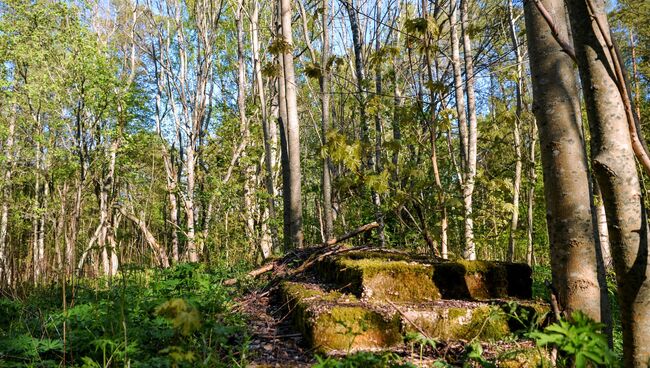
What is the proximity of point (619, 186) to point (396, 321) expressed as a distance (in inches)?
62.4

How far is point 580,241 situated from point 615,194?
638 mm

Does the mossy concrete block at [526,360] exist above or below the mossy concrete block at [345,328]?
below

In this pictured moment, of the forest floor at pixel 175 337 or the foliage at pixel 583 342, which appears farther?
the forest floor at pixel 175 337

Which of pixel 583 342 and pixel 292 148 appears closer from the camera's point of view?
pixel 583 342

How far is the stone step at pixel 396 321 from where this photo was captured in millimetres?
2656

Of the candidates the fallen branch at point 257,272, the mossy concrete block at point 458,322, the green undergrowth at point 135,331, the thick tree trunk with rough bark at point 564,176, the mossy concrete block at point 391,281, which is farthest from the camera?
the fallen branch at point 257,272

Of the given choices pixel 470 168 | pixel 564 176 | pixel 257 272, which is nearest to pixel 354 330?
pixel 564 176

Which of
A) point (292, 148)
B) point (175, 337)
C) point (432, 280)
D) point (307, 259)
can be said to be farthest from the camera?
point (292, 148)

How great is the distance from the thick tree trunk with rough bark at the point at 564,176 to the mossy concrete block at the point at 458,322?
0.60m

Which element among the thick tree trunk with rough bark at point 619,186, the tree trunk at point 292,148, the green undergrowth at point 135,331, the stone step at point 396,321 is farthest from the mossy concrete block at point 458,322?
the tree trunk at point 292,148

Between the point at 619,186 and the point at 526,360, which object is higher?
the point at 619,186

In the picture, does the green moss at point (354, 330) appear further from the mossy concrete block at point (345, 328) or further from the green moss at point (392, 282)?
the green moss at point (392, 282)

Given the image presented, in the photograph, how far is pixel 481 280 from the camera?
346 cm

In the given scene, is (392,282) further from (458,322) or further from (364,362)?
(364,362)
